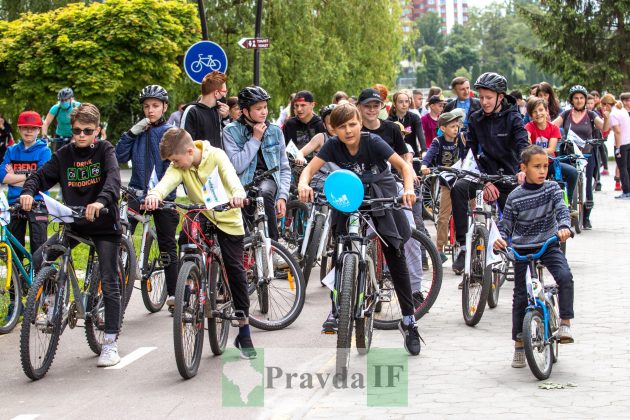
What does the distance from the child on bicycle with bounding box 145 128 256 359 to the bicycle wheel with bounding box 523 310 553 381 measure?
6.59 ft

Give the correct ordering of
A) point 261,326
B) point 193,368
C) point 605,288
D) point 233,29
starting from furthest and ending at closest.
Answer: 1. point 233,29
2. point 605,288
3. point 261,326
4. point 193,368

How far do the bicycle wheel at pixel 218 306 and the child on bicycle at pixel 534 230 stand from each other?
1.91 m

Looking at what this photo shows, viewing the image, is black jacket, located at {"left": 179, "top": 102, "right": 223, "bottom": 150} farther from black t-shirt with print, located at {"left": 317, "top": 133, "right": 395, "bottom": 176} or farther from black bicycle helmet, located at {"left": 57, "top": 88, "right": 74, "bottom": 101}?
black bicycle helmet, located at {"left": 57, "top": 88, "right": 74, "bottom": 101}

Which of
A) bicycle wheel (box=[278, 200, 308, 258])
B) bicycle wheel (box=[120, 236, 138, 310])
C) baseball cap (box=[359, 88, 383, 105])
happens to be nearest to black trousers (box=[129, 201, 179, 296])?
bicycle wheel (box=[120, 236, 138, 310])

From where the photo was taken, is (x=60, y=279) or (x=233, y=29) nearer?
(x=60, y=279)

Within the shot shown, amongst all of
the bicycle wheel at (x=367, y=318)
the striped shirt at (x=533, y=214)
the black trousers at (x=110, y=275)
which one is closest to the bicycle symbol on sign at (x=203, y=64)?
the black trousers at (x=110, y=275)

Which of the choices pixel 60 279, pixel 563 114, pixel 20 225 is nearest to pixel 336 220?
pixel 60 279

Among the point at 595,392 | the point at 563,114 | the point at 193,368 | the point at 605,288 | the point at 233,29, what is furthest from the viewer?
the point at 233,29

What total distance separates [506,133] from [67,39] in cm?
1183

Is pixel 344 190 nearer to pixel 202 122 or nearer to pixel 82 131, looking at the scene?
pixel 82 131

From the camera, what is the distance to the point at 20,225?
10094 millimetres

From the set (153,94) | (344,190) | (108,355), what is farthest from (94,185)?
(153,94)

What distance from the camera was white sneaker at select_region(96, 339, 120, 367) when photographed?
823 cm

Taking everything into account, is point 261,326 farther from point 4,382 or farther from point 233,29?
point 233,29
